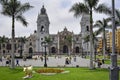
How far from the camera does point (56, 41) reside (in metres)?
156

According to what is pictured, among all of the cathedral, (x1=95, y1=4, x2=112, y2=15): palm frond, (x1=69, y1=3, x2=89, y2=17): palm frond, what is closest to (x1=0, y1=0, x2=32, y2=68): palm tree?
(x1=69, y1=3, x2=89, y2=17): palm frond

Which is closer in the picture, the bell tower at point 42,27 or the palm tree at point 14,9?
the palm tree at point 14,9

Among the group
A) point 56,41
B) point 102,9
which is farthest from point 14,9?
point 56,41

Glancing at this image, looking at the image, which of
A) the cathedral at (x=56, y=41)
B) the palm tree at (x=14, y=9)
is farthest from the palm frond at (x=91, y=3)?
the cathedral at (x=56, y=41)

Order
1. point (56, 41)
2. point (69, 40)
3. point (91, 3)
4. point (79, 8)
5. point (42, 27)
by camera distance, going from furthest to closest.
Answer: point (56, 41)
point (69, 40)
point (42, 27)
point (79, 8)
point (91, 3)

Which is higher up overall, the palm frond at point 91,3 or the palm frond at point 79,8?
the palm frond at point 91,3

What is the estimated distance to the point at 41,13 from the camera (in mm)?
148375

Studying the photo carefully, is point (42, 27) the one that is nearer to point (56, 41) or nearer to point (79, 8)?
point (56, 41)

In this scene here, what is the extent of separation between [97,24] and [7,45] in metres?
100

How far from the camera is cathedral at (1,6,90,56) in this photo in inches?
5679

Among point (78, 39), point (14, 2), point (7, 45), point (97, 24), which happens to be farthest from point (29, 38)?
point (14, 2)

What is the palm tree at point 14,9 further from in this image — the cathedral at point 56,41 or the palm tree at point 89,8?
the cathedral at point 56,41

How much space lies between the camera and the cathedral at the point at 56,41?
144250mm

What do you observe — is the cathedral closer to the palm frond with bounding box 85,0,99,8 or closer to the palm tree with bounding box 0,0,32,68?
the palm tree with bounding box 0,0,32,68
